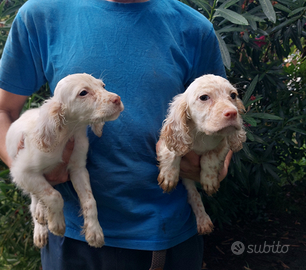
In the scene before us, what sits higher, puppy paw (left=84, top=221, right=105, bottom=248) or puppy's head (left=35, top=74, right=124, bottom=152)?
puppy's head (left=35, top=74, right=124, bottom=152)

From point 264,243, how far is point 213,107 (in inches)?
141

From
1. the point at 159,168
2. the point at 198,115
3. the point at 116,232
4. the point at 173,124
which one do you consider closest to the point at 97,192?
the point at 116,232

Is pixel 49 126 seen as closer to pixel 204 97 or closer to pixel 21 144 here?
pixel 21 144

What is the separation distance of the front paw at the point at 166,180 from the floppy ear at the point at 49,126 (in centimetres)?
62

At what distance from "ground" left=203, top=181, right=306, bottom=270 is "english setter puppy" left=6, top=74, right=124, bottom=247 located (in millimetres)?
3137

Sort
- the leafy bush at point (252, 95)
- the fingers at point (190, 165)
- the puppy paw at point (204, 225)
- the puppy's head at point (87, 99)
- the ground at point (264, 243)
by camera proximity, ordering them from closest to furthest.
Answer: the puppy's head at point (87, 99)
the fingers at point (190, 165)
the puppy paw at point (204, 225)
the leafy bush at point (252, 95)
the ground at point (264, 243)

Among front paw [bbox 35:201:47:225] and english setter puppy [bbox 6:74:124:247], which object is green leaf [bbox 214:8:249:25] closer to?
english setter puppy [bbox 6:74:124:247]

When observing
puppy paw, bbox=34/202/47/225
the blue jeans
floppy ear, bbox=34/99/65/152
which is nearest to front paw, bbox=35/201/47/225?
puppy paw, bbox=34/202/47/225

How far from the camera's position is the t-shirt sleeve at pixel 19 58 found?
1.60 m

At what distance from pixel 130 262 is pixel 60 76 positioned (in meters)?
1.16

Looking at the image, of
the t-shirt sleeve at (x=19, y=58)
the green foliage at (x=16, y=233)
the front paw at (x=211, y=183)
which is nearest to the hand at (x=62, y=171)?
the t-shirt sleeve at (x=19, y=58)

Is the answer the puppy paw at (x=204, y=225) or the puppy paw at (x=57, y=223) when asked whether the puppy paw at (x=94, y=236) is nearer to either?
the puppy paw at (x=57, y=223)

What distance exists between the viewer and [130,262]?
1.71m

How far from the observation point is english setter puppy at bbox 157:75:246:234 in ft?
4.98
